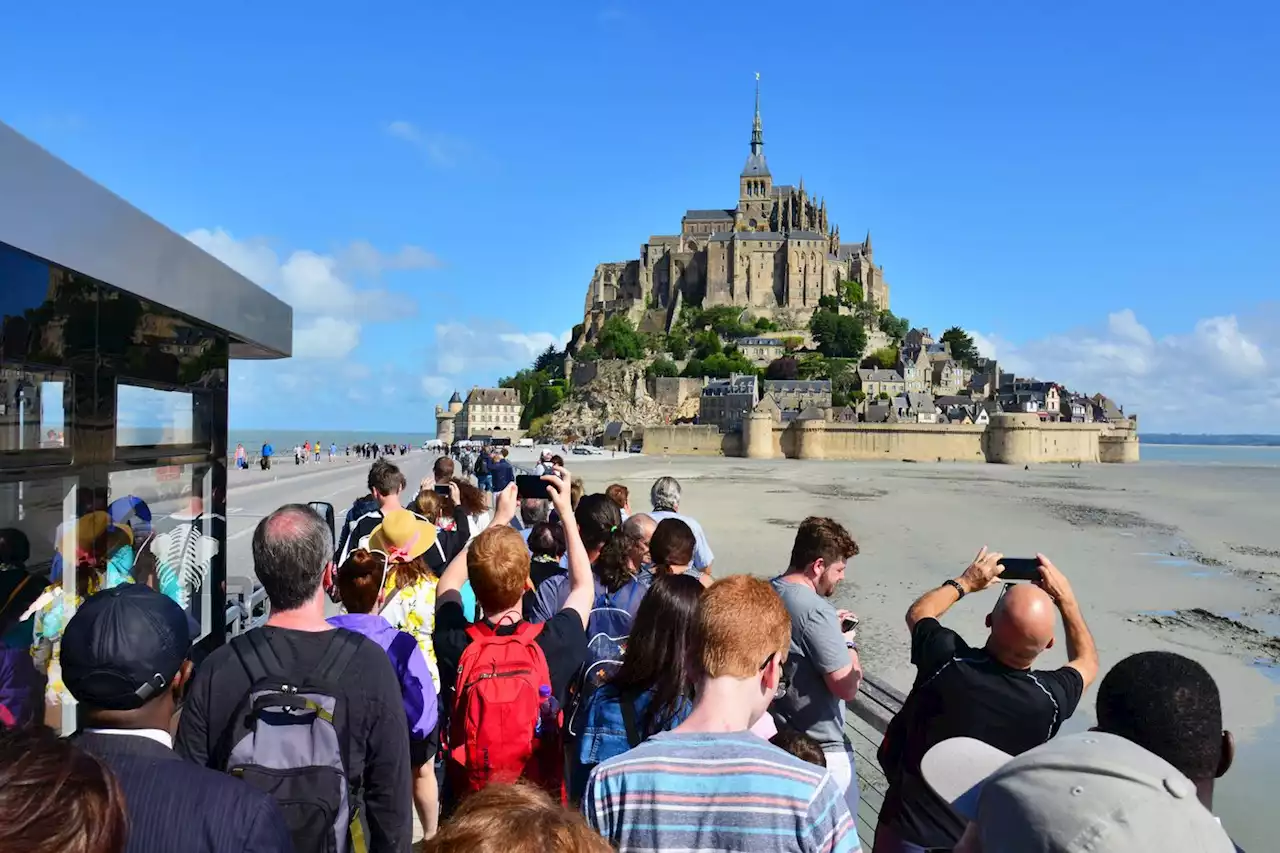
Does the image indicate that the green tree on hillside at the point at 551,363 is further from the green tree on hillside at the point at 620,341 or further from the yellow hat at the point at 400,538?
the yellow hat at the point at 400,538

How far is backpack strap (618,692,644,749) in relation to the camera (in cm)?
236

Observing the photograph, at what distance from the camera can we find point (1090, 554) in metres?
18.7

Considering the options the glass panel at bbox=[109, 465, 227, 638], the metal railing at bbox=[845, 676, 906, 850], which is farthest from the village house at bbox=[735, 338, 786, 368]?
the glass panel at bbox=[109, 465, 227, 638]

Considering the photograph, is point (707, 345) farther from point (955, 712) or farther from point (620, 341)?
point (955, 712)

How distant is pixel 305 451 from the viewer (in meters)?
38.9

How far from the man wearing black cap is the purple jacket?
752mm

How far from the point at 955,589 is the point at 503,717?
1.55 m

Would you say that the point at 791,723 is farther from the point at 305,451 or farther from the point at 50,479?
the point at 305,451

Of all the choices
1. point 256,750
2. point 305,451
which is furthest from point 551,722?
point 305,451

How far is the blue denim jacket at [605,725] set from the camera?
238cm

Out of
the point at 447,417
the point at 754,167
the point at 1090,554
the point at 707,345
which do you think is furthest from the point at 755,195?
the point at 1090,554

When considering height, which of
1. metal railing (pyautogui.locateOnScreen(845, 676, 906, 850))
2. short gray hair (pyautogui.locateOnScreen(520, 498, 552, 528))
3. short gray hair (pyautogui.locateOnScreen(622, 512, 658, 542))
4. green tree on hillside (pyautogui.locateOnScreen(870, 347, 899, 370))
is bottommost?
metal railing (pyautogui.locateOnScreen(845, 676, 906, 850))

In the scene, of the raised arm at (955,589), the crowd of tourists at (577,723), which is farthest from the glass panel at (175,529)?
the raised arm at (955,589)

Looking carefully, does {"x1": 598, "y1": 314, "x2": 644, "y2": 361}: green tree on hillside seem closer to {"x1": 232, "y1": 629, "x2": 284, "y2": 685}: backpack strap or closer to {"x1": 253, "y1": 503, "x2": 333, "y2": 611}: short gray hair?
{"x1": 253, "y1": 503, "x2": 333, "y2": 611}: short gray hair
